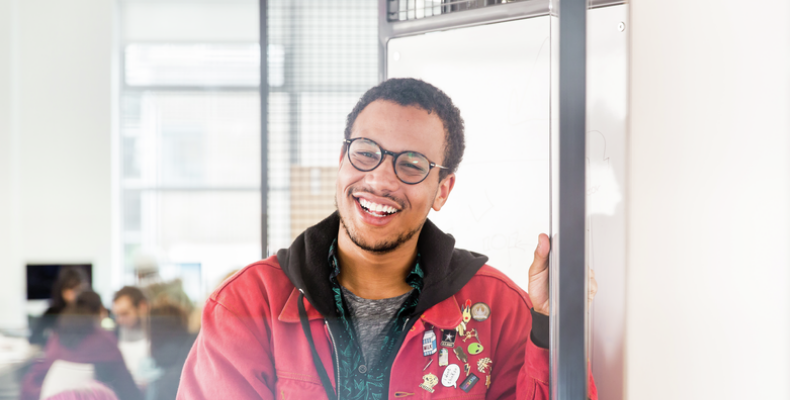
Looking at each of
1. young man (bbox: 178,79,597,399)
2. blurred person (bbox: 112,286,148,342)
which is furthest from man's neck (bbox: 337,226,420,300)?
blurred person (bbox: 112,286,148,342)

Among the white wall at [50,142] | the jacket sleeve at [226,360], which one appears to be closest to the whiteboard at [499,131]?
the jacket sleeve at [226,360]

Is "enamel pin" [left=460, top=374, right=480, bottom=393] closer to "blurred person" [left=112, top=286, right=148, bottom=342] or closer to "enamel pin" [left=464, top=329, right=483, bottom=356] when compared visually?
"enamel pin" [left=464, top=329, right=483, bottom=356]

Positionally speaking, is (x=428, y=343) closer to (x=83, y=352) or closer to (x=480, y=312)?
(x=480, y=312)

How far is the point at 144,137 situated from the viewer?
678 millimetres

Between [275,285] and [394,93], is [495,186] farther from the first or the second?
[275,285]

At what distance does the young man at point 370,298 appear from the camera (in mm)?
708

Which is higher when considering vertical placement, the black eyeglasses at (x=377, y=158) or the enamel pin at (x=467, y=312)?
the black eyeglasses at (x=377, y=158)

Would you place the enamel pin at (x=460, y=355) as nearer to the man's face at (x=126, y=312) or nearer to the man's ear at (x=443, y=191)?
the man's ear at (x=443, y=191)

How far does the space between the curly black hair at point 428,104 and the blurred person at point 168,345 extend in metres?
0.41

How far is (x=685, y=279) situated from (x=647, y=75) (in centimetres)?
39

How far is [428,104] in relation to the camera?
0.73m

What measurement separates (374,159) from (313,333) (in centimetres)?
31

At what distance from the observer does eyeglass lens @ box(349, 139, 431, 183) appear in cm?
70

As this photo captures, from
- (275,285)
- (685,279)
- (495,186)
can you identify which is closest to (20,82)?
(275,285)
